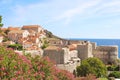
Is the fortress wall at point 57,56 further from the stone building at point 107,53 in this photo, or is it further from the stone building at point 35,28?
the stone building at point 35,28

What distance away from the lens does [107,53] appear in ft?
189

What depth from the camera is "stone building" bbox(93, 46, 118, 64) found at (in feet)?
187

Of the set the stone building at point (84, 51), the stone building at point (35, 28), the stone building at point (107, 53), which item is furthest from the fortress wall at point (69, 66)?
the stone building at point (35, 28)

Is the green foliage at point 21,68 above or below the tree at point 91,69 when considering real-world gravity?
above

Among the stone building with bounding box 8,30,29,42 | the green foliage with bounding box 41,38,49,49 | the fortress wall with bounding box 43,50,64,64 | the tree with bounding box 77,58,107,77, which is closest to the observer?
the tree with bounding box 77,58,107,77

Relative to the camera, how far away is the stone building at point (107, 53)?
187ft

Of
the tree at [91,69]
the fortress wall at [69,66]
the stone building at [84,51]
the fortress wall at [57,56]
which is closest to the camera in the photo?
the tree at [91,69]

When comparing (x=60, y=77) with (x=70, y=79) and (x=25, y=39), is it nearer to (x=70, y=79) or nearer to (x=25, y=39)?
(x=70, y=79)

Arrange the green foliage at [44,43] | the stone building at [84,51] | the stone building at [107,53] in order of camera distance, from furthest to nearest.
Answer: the green foliage at [44,43], the stone building at [107,53], the stone building at [84,51]

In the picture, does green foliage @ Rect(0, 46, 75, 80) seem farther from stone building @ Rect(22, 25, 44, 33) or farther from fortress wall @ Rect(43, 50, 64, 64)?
stone building @ Rect(22, 25, 44, 33)

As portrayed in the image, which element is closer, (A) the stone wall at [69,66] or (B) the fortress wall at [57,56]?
(A) the stone wall at [69,66]

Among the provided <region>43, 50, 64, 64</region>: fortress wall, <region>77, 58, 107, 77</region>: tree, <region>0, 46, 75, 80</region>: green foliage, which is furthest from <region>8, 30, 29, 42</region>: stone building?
<region>0, 46, 75, 80</region>: green foliage

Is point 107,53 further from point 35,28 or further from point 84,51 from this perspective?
point 35,28

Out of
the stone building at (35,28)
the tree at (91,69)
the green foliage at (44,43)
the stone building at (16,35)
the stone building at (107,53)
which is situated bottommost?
the tree at (91,69)
